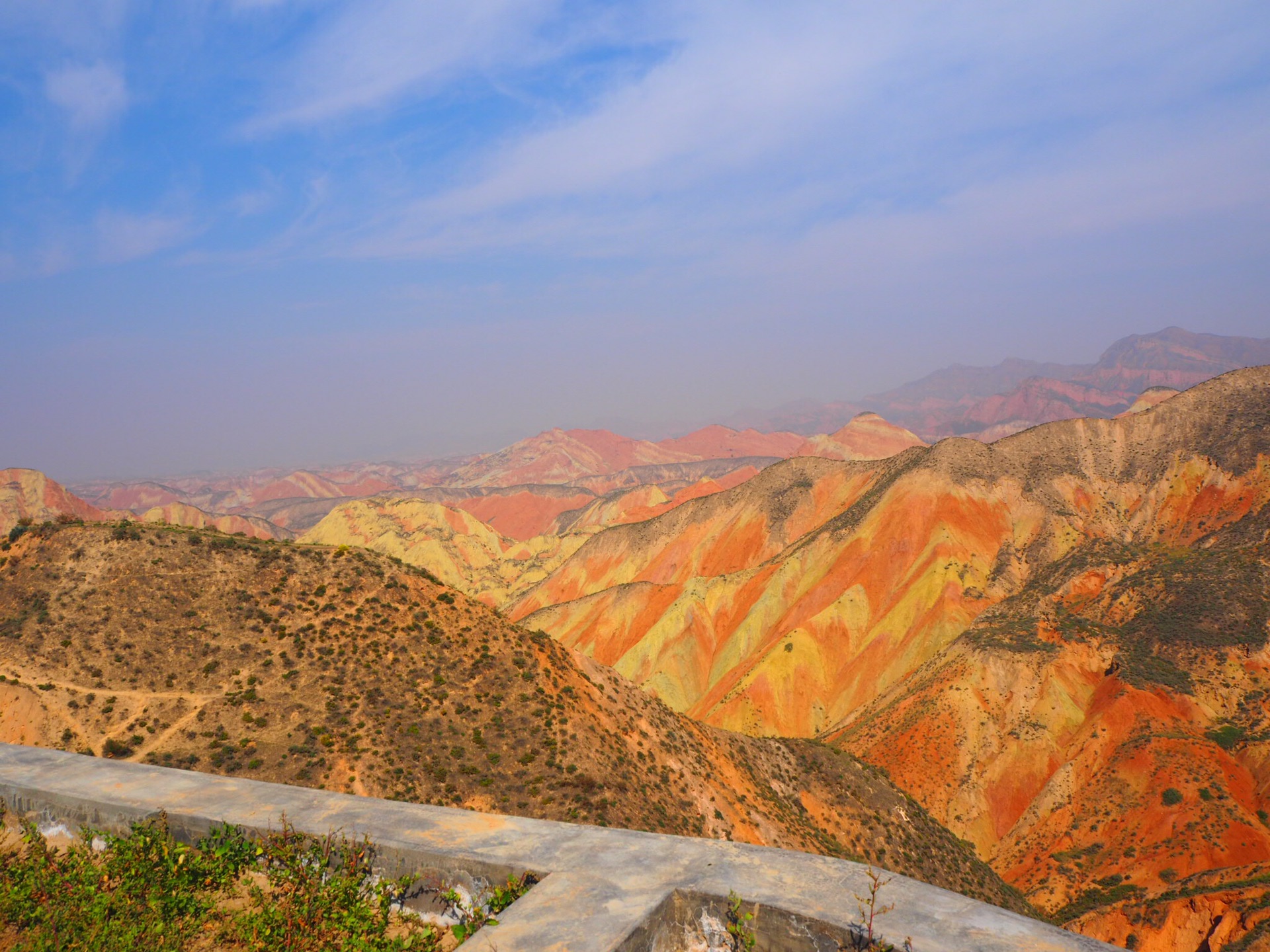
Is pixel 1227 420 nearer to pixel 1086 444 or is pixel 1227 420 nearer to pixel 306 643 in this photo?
pixel 1086 444

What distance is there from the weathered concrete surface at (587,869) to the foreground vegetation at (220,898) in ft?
0.97

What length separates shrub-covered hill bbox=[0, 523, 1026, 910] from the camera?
25016mm

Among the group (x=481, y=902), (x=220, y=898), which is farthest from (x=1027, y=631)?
(x=220, y=898)

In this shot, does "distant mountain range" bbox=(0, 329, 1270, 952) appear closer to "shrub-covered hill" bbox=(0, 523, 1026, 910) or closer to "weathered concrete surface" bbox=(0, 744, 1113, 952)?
"shrub-covered hill" bbox=(0, 523, 1026, 910)

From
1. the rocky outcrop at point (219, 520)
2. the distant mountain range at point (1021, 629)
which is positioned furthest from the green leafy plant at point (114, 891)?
the rocky outcrop at point (219, 520)

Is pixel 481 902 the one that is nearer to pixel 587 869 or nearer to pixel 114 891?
pixel 587 869

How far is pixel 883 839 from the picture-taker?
35.0 m

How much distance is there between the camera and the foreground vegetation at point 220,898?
8.02 m

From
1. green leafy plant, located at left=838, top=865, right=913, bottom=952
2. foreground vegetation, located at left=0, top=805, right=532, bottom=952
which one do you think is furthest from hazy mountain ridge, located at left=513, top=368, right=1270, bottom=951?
foreground vegetation, located at left=0, top=805, right=532, bottom=952

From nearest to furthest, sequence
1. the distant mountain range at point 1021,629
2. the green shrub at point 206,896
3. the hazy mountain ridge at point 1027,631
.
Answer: the green shrub at point 206,896 → the distant mountain range at point 1021,629 → the hazy mountain ridge at point 1027,631

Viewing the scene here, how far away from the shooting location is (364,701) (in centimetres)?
2752

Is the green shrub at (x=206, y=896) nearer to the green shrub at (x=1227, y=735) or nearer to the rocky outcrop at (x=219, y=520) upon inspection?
the green shrub at (x=1227, y=735)

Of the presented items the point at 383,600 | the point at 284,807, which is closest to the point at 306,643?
A: the point at 383,600

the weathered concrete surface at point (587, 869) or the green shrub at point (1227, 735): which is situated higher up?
the weathered concrete surface at point (587, 869)
